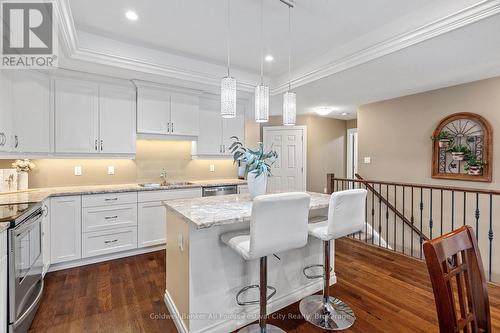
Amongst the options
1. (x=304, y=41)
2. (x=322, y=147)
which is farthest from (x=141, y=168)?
(x=322, y=147)

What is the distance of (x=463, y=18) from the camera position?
2020 mm

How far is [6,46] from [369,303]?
402cm

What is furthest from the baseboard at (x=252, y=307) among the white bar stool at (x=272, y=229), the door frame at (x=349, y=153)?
the door frame at (x=349, y=153)

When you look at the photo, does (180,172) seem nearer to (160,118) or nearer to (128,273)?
(160,118)

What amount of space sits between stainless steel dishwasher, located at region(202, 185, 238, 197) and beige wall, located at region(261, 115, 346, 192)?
2.37 m

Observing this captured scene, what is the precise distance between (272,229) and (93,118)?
301cm

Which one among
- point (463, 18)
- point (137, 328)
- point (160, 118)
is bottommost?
point (137, 328)

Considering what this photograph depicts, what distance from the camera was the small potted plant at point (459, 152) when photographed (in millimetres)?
3527

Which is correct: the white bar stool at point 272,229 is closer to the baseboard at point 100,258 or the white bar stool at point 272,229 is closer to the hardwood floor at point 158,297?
the hardwood floor at point 158,297

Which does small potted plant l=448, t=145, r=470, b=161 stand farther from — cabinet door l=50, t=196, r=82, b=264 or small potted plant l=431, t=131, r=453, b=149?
cabinet door l=50, t=196, r=82, b=264

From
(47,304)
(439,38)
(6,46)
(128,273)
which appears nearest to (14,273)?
(47,304)

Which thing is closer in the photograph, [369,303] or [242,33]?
[369,303]

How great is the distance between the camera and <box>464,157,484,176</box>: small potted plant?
3.38 m

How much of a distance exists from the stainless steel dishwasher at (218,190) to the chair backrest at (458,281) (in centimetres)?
325
